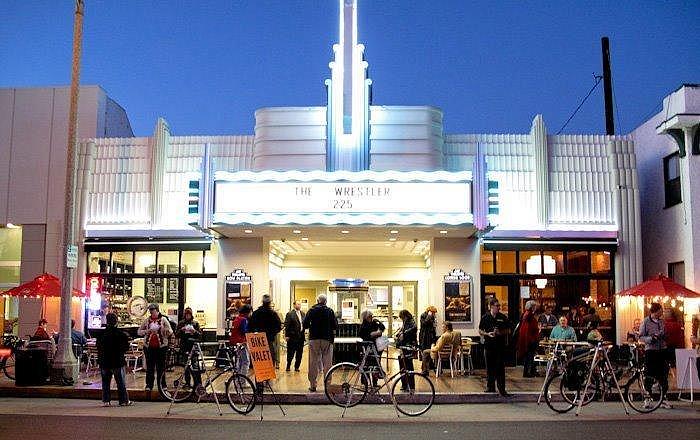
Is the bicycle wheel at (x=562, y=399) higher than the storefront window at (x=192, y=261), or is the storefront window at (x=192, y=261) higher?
the storefront window at (x=192, y=261)

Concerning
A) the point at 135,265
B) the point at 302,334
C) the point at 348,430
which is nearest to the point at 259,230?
the point at 302,334

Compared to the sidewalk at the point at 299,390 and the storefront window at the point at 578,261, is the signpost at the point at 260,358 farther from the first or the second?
the storefront window at the point at 578,261

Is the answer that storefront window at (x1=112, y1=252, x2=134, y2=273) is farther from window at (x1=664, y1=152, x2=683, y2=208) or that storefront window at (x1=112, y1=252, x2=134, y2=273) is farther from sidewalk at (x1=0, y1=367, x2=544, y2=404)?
window at (x1=664, y1=152, x2=683, y2=208)

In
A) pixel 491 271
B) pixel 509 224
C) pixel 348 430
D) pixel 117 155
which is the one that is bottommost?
pixel 348 430

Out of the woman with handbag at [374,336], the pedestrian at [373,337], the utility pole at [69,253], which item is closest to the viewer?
the pedestrian at [373,337]

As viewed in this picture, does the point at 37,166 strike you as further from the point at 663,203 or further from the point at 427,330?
the point at 663,203

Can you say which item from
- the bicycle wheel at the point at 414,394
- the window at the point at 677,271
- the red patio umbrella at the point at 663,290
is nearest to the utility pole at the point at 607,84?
the window at the point at 677,271

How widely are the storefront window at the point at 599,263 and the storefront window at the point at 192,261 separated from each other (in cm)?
1153

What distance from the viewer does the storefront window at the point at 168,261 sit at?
23.6 m

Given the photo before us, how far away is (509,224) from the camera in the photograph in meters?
23.0

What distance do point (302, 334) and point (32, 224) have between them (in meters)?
9.67

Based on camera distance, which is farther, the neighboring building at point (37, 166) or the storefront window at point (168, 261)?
the neighboring building at point (37, 166)

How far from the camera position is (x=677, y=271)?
22.5 meters

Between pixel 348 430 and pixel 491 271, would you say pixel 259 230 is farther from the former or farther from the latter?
pixel 348 430
